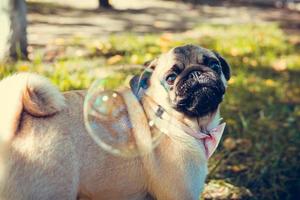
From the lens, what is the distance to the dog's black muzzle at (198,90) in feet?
10.9

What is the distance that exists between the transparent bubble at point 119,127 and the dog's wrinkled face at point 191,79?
178 mm

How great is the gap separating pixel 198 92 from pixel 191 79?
87 mm

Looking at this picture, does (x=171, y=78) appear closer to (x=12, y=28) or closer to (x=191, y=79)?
(x=191, y=79)

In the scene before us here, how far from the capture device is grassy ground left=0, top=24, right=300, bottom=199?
450 cm

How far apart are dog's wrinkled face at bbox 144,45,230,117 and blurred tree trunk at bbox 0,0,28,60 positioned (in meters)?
2.57

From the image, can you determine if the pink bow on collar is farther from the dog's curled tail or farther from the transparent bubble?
the dog's curled tail

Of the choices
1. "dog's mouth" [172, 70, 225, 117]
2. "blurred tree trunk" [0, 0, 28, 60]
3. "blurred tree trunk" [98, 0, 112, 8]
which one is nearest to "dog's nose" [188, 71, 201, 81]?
"dog's mouth" [172, 70, 225, 117]

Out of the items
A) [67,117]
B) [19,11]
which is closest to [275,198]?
[67,117]

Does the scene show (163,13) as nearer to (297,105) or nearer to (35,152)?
(297,105)

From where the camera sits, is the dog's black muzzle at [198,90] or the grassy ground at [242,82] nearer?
the dog's black muzzle at [198,90]

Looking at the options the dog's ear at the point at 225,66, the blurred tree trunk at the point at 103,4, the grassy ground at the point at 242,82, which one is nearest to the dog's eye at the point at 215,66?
the dog's ear at the point at 225,66

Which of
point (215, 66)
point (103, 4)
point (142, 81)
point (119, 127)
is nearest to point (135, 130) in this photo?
point (119, 127)

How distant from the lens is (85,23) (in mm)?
7672

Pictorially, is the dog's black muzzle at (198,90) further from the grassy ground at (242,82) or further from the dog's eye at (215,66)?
the grassy ground at (242,82)
